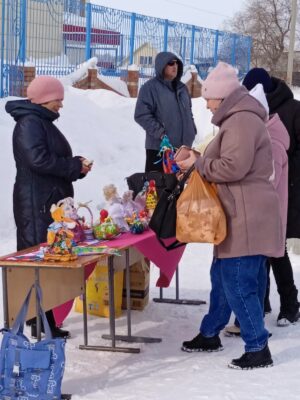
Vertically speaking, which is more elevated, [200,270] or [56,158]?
[56,158]

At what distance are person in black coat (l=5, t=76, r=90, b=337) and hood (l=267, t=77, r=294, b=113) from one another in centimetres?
138

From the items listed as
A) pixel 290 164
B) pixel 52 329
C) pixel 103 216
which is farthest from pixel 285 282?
pixel 52 329

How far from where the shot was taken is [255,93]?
4805mm

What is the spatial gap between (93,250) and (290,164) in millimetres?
1798

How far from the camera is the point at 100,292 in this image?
5953mm

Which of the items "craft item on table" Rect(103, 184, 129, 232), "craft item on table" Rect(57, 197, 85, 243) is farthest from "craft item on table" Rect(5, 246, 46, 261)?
"craft item on table" Rect(103, 184, 129, 232)

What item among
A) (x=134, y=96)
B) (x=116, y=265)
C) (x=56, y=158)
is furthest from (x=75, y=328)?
(x=134, y=96)

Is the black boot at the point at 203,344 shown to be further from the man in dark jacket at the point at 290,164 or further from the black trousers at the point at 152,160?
the black trousers at the point at 152,160

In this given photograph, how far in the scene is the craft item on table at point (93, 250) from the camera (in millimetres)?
4531

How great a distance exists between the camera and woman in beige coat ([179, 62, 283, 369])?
14.4ft

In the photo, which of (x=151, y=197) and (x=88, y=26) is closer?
(x=151, y=197)

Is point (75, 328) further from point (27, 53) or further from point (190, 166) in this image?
point (27, 53)

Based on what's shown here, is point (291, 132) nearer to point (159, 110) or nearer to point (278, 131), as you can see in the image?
point (278, 131)

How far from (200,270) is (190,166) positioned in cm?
304
